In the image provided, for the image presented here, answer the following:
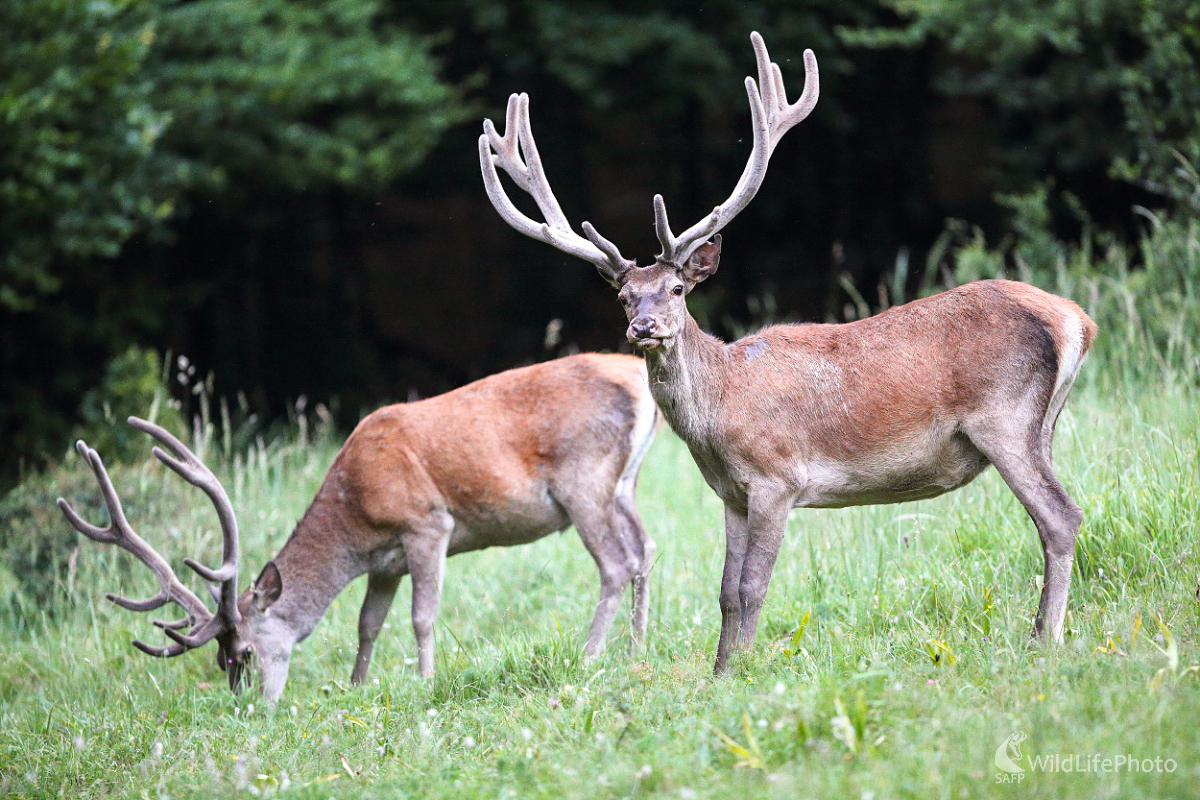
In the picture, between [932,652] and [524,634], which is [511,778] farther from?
[524,634]

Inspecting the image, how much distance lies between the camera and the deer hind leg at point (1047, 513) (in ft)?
15.1

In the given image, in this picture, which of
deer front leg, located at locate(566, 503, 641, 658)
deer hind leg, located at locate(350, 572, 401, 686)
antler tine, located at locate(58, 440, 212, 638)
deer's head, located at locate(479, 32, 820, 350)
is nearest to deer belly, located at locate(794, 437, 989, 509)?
deer's head, located at locate(479, 32, 820, 350)

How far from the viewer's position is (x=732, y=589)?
4.88m

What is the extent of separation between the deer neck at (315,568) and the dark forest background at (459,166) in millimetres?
4161

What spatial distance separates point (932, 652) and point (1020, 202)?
623cm

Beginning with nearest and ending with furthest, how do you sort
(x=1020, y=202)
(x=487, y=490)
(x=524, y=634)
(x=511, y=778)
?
1. (x=511, y=778)
2. (x=524, y=634)
3. (x=487, y=490)
4. (x=1020, y=202)

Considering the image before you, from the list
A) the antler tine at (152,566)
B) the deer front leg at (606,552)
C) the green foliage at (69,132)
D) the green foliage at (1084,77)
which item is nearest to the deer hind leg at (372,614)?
the antler tine at (152,566)

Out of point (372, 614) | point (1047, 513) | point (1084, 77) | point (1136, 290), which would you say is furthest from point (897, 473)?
point (1084, 77)

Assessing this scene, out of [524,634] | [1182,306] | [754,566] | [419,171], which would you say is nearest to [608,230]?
[419,171]

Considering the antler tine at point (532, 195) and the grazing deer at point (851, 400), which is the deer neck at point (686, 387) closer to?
the grazing deer at point (851, 400)

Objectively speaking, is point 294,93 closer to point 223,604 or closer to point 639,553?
point 223,604

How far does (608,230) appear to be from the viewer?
15109 millimetres

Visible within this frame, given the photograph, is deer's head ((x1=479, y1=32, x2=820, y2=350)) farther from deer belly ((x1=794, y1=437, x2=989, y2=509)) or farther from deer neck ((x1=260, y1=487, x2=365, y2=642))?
deer neck ((x1=260, y1=487, x2=365, y2=642))

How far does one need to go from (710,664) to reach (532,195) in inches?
83.9
